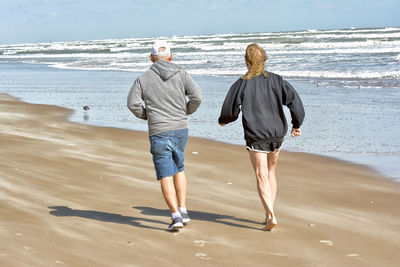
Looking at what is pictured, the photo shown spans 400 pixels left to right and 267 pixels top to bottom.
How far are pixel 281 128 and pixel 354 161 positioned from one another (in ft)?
11.2

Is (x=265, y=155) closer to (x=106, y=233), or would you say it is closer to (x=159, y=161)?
(x=159, y=161)

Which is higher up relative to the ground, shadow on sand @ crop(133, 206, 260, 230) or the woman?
the woman

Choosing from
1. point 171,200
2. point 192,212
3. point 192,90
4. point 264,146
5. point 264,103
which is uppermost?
point 192,90

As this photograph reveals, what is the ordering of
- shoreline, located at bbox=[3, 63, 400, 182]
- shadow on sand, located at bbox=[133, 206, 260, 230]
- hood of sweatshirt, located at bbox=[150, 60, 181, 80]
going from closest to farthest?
hood of sweatshirt, located at bbox=[150, 60, 181, 80] → shadow on sand, located at bbox=[133, 206, 260, 230] → shoreline, located at bbox=[3, 63, 400, 182]

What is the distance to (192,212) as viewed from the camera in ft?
17.2

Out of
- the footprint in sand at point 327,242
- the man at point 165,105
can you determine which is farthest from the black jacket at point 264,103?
the footprint in sand at point 327,242

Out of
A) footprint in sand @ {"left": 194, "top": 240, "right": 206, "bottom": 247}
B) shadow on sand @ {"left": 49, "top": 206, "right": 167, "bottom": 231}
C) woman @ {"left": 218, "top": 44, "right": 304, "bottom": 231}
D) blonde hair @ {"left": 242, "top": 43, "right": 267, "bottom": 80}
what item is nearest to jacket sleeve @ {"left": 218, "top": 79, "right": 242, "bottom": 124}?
woman @ {"left": 218, "top": 44, "right": 304, "bottom": 231}

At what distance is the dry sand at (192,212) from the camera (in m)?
3.95

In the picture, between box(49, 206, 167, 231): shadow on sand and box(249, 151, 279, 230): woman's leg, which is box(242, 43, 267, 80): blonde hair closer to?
box(249, 151, 279, 230): woman's leg

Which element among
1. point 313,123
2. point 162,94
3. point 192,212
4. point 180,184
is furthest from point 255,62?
point 313,123

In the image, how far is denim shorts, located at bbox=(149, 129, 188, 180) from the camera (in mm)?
4543

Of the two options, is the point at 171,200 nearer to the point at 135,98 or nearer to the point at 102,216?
the point at 102,216

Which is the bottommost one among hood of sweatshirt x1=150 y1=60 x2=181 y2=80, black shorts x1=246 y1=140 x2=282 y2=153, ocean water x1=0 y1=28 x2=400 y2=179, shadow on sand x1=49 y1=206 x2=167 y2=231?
ocean water x1=0 y1=28 x2=400 y2=179

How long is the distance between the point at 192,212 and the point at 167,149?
35.8 inches
